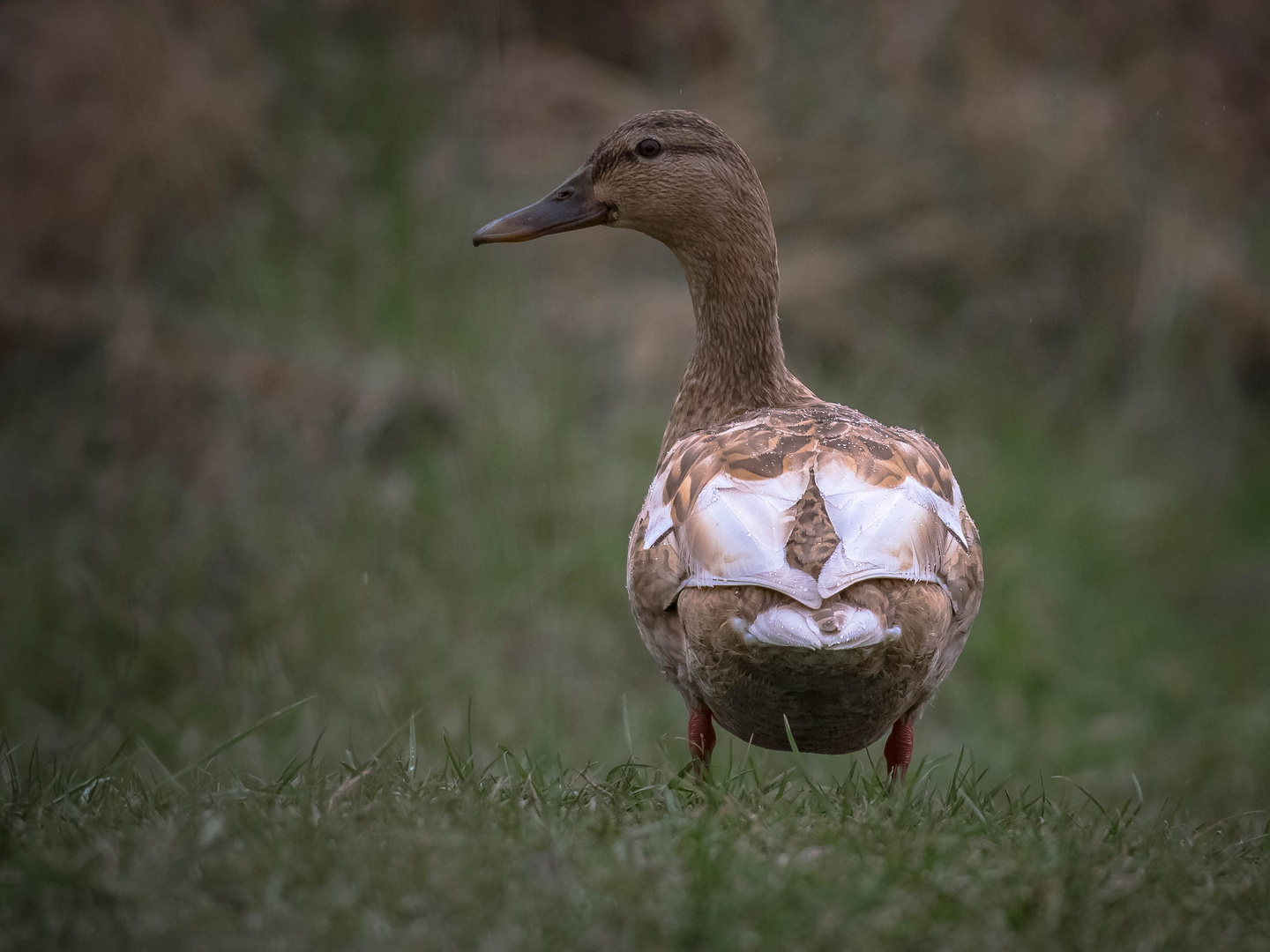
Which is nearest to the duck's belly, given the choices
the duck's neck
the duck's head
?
the duck's neck

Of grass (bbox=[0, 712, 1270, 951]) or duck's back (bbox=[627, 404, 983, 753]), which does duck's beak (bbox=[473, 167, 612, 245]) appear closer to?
duck's back (bbox=[627, 404, 983, 753])

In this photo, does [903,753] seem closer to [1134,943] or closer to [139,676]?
[1134,943]

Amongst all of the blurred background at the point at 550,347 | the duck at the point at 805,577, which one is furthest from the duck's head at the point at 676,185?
the blurred background at the point at 550,347

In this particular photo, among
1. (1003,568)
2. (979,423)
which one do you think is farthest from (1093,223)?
(1003,568)

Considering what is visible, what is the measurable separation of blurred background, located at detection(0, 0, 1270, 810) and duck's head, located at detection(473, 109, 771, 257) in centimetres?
243

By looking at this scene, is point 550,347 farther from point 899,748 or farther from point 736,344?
point 899,748

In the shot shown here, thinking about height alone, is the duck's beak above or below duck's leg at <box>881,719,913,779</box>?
above

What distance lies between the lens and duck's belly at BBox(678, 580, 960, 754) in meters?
2.65

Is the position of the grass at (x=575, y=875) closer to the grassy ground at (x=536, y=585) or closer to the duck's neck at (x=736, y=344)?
the grassy ground at (x=536, y=585)

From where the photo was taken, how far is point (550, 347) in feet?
24.5

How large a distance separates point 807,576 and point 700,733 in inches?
32.6

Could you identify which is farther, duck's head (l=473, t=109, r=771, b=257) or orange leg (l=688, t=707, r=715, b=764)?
duck's head (l=473, t=109, r=771, b=257)

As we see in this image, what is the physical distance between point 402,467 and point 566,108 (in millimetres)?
3099

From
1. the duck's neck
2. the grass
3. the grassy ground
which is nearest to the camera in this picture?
the grass
